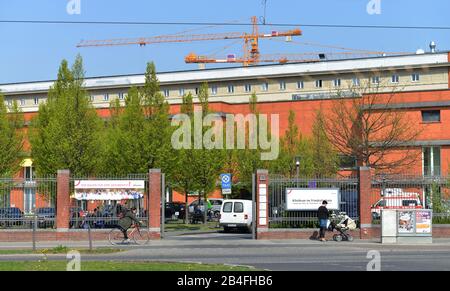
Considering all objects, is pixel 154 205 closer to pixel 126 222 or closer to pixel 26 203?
pixel 126 222

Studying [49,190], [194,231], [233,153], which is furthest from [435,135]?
[49,190]

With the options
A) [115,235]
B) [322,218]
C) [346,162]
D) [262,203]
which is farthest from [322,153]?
[115,235]

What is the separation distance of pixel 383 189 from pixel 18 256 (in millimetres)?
17053

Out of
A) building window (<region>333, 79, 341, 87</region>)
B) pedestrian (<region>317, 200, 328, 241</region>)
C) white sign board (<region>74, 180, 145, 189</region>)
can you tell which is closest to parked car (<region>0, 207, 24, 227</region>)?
white sign board (<region>74, 180, 145, 189</region>)

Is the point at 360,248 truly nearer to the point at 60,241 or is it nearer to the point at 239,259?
the point at 239,259

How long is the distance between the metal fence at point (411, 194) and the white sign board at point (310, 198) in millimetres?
1755

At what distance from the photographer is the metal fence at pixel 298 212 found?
32.6m

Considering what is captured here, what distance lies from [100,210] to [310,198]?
972cm

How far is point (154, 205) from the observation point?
106 feet

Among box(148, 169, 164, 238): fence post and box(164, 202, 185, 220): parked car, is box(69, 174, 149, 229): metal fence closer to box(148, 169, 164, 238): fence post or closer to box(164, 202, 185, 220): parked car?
box(148, 169, 164, 238): fence post

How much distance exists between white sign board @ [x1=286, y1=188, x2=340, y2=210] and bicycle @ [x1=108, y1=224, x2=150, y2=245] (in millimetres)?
6658

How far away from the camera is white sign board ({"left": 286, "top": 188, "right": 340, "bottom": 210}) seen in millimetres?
32469

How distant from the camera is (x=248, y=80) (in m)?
90.1

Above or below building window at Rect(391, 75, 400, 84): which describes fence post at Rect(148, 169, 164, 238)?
below
